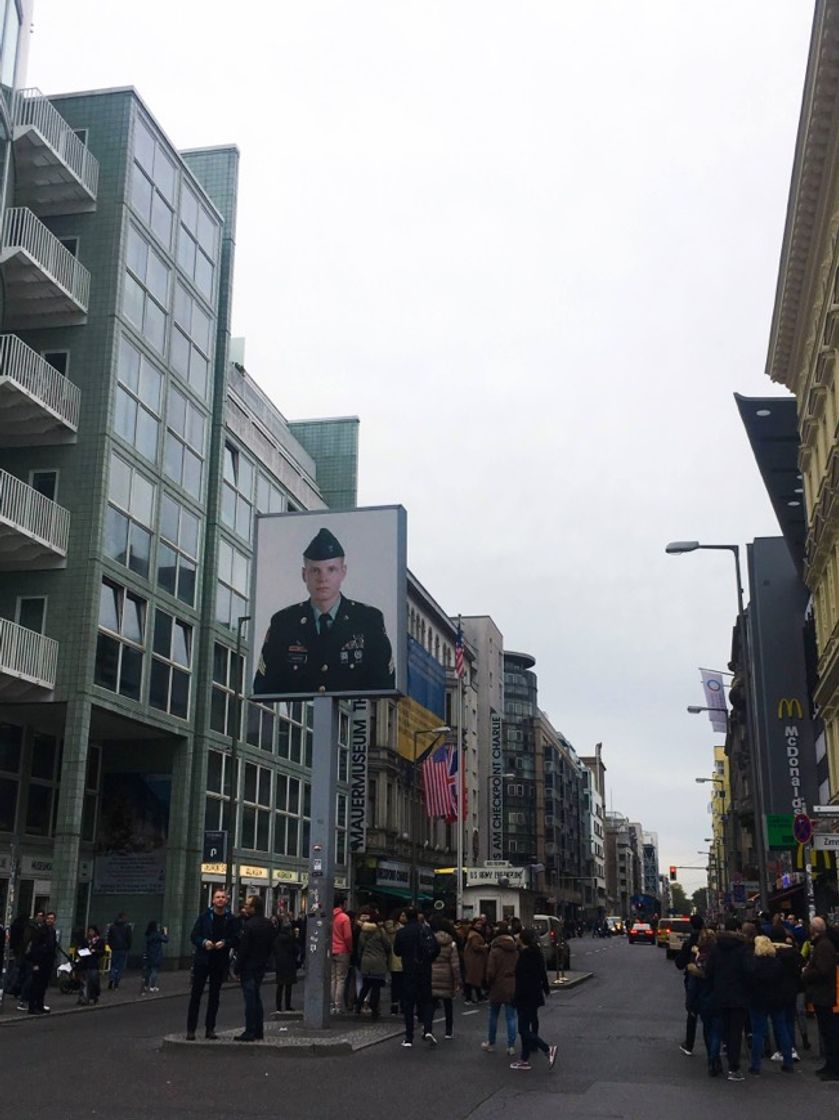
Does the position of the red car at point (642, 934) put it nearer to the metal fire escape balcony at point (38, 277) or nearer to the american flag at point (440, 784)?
the american flag at point (440, 784)

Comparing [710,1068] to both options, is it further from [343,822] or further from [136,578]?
[343,822]

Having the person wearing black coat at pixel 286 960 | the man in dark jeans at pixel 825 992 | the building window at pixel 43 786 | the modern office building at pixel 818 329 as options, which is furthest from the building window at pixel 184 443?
the man in dark jeans at pixel 825 992

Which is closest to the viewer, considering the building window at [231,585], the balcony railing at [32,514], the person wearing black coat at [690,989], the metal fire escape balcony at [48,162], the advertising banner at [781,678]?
the person wearing black coat at [690,989]

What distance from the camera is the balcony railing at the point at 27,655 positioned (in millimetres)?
29734

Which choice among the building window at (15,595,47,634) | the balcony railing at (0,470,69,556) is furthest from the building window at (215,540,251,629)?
the balcony railing at (0,470,69,556)

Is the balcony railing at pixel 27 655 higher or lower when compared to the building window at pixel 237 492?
lower

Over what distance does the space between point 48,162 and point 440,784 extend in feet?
78.2

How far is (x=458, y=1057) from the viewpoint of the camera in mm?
15422

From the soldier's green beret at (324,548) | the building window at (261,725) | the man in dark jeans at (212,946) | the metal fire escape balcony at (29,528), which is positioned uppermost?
the metal fire escape balcony at (29,528)

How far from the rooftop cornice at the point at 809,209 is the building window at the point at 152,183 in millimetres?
19060

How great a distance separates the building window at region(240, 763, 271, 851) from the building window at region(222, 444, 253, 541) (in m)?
8.85

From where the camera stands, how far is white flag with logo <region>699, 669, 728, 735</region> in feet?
162

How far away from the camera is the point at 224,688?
42.8 metres

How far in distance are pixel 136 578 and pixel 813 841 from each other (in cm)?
2197
